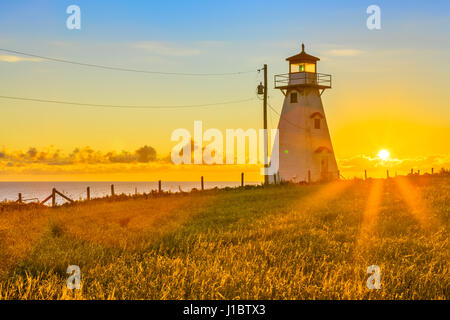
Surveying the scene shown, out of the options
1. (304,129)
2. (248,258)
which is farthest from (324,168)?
(248,258)

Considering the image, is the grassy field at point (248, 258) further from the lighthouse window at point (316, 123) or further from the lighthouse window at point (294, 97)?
the lighthouse window at point (294, 97)

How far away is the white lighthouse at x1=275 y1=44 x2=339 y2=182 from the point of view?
1784 inches

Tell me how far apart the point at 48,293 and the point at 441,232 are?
9921mm

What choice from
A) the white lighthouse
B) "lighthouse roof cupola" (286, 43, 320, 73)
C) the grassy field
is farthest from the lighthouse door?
the grassy field

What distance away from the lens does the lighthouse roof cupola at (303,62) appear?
46000 mm

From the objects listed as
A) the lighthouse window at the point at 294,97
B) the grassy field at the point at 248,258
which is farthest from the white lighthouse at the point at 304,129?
the grassy field at the point at 248,258

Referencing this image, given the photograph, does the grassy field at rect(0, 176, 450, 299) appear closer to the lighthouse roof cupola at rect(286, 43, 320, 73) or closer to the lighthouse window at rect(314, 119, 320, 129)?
the lighthouse window at rect(314, 119, 320, 129)

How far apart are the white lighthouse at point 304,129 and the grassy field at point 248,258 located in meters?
27.3

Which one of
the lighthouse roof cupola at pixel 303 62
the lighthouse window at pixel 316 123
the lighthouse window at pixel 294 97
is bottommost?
the lighthouse window at pixel 316 123

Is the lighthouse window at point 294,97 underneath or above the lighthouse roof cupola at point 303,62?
underneath

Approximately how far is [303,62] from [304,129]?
642cm

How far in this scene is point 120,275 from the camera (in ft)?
24.3
